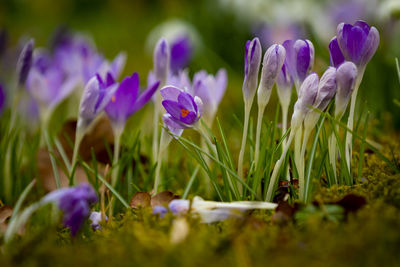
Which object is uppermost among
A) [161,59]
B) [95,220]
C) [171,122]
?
[161,59]

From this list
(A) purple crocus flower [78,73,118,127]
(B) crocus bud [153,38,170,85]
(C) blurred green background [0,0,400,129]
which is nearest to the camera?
(A) purple crocus flower [78,73,118,127]

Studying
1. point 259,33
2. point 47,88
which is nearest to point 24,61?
point 47,88

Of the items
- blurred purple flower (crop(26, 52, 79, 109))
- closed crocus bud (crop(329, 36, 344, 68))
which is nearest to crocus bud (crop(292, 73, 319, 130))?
closed crocus bud (crop(329, 36, 344, 68))

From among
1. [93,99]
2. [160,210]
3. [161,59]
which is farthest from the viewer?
[161,59]

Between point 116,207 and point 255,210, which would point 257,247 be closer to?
point 255,210

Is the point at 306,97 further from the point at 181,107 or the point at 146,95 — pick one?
the point at 146,95

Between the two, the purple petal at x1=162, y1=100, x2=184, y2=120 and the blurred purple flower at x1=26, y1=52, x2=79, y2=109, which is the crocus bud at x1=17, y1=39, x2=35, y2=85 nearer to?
the blurred purple flower at x1=26, y1=52, x2=79, y2=109

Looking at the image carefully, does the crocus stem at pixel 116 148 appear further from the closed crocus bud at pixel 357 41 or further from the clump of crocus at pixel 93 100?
the closed crocus bud at pixel 357 41

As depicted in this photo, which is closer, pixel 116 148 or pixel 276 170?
pixel 276 170
